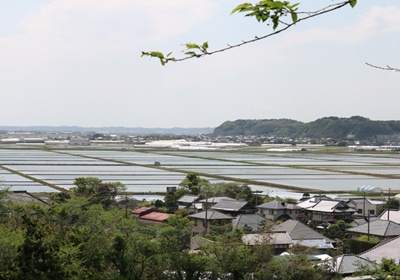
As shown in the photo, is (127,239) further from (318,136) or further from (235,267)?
(318,136)

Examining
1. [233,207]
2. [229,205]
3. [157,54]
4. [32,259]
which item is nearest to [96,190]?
[229,205]

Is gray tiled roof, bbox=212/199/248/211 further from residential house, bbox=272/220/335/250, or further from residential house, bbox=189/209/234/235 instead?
residential house, bbox=272/220/335/250

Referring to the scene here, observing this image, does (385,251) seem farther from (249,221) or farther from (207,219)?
(207,219)

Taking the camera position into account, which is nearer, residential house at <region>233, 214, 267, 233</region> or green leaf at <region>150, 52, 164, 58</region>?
green leaf at <region>150, 52, 164, 58</region>

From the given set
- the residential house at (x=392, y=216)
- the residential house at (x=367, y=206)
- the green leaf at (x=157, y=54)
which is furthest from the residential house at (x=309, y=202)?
the green leaf at (x=157, y=54)

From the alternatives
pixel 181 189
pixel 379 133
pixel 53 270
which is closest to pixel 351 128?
pixel 379 133

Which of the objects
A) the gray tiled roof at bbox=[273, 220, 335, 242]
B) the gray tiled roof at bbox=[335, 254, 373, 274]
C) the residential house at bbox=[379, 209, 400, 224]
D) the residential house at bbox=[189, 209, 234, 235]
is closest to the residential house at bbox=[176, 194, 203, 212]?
the residential house at bbox=[189, 209, 234, 235]
